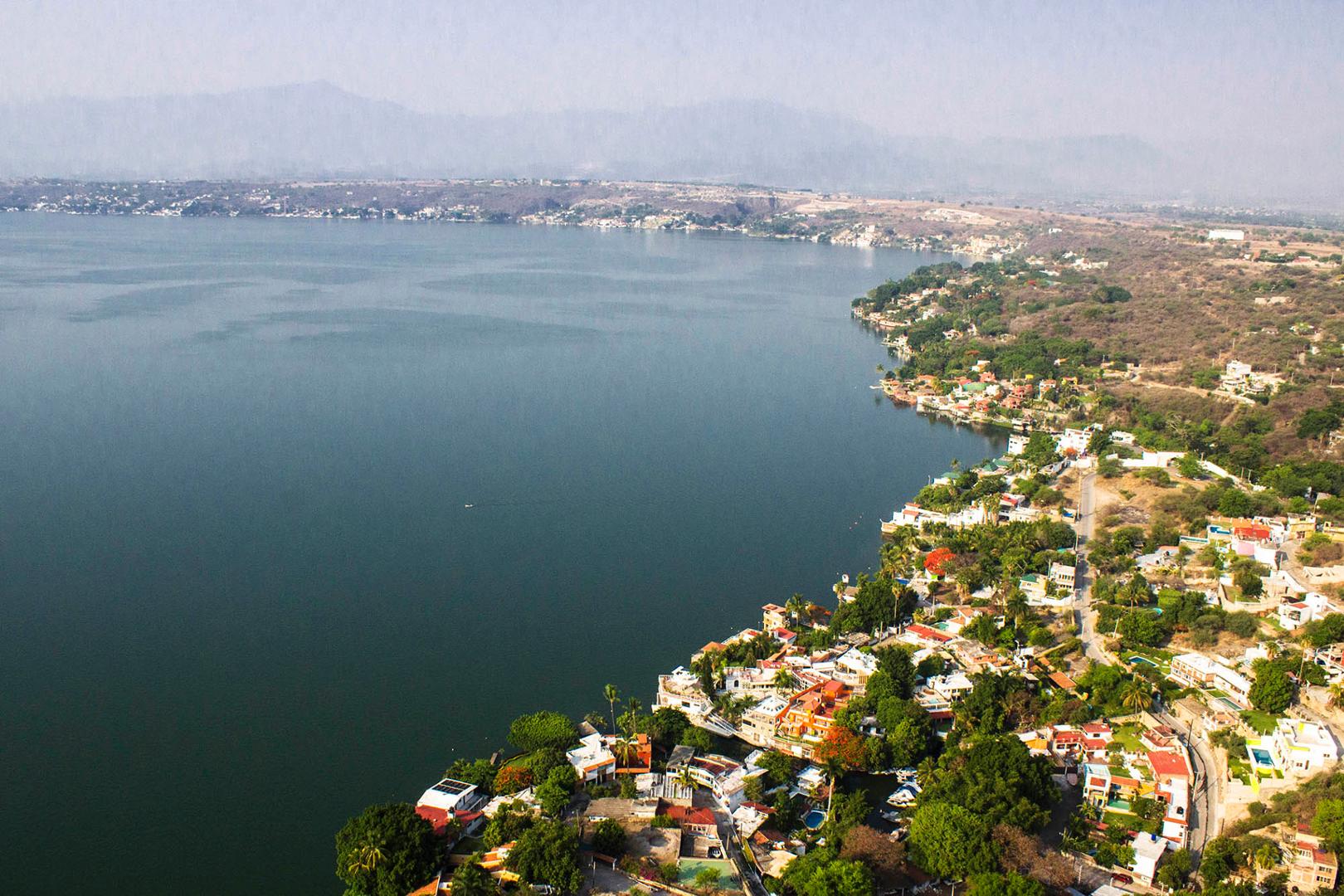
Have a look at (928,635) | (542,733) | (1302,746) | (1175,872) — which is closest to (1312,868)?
(1175,872)

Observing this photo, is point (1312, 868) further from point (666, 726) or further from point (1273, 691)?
point (666, 726)

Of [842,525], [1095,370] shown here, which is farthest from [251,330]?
[1095,370]

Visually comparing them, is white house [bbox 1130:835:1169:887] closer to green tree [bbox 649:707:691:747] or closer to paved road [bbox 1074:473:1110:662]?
paved road [bbox 1074:473:1110:662]

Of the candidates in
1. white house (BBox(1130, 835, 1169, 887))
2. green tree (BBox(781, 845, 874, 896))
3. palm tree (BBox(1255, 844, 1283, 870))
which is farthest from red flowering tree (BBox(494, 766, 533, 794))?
palm tree (BBox(1255, 844, 1283, 870))

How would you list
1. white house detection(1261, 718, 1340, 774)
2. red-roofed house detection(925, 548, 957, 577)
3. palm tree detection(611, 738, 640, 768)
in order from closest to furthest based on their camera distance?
1. white house detection(1261, 718, 1340, 774)
2. palm tree detection(611, 738, 640, 768)
3. red-roofed house detection(925, 548, 957, 577)

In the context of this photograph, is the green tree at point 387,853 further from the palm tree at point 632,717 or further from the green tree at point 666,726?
the green tree at point 666,726
